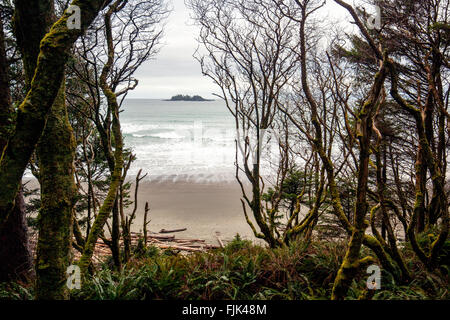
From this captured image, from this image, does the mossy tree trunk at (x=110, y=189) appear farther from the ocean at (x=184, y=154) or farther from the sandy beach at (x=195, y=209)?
the ocean at (x=184, y=154)

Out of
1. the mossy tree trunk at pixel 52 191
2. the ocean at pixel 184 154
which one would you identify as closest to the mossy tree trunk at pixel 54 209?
the mossy tree trunk at pixel 52 191

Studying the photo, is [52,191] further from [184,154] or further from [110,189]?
[184,154]

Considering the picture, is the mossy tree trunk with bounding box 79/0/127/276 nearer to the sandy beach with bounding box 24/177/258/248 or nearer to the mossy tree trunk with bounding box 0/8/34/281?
the mossy tree trunk with bounding box 0/8/34/281

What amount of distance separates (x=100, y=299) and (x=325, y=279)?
2.71m

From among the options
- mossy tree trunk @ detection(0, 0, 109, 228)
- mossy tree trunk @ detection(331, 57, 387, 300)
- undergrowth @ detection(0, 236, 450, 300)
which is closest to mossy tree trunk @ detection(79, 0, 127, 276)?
undergrowth @ detection(0, 236, 450, 300)

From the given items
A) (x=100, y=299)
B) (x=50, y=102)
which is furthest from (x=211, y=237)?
(x=50, y=102)

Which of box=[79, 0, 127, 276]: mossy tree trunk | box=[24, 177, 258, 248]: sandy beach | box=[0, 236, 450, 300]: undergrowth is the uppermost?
box=[79, 0, 127, 276]: mossy tree trunk

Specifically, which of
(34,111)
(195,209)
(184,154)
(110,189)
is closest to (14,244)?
(110,189)

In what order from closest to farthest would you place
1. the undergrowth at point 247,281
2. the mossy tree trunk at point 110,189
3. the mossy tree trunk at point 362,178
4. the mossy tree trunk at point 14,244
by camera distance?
1. the mossy tree trunk at point 362,178
2. the mossy tree trunk at point 110,189
3. the undergrowth at point 247,281
4. the mossy tree trunk at point 14,244

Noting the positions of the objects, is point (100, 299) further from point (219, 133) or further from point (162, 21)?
point (219, 133)

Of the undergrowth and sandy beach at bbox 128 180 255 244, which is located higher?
the undergrowth

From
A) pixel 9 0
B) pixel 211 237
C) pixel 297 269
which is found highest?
pixel 9 0

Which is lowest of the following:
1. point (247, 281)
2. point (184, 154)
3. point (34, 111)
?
point (247, 281)

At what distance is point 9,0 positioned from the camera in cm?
523
